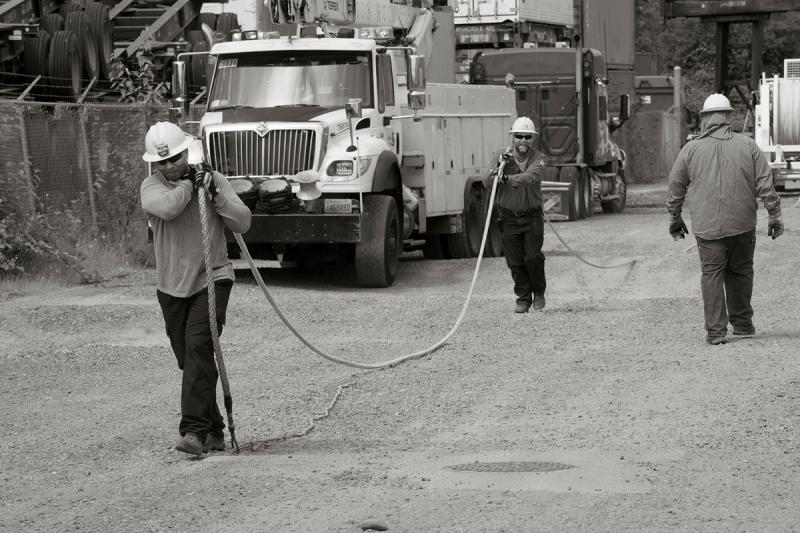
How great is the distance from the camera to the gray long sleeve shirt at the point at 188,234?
8.28 meters

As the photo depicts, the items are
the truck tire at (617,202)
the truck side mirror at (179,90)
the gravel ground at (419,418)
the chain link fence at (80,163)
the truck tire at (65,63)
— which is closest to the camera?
the gravel ground at (419,418)

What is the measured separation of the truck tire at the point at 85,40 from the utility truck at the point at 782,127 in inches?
661

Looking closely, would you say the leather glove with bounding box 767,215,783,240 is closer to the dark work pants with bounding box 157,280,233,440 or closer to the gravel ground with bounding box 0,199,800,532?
the gravel ground with bounding box 0,199,800,532

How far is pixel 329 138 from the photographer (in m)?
17.0

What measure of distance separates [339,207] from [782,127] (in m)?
19.3

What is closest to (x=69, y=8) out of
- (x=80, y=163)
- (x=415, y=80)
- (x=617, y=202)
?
(x=80, y=163)

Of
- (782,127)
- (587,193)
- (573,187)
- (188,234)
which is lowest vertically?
(587,193)

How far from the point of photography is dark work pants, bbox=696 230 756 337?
11.9 metres

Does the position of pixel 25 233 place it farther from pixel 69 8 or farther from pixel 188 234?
pixel 188 234

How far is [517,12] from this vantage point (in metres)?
34.0

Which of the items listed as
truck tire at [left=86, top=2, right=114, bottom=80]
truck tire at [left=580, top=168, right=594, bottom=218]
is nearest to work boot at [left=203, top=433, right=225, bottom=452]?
truck tire at [left=86, top=2, right=114, bottom=80]

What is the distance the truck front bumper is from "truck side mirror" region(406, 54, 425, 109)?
1896 millimetres

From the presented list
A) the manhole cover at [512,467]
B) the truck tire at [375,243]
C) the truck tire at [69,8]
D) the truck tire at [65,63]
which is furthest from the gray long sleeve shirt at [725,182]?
the truck tire at [69,8]

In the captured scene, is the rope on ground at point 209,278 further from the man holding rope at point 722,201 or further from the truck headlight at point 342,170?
the truck headlight at point 342,170
